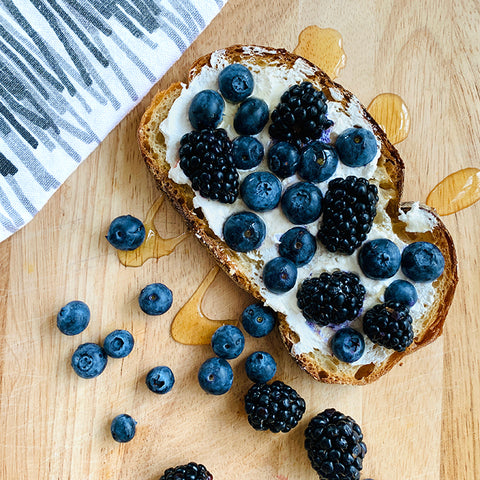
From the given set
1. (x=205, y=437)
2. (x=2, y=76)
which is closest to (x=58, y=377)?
(x=205, y=437)

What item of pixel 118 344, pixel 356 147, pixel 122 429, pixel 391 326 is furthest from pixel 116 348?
pixel 356 147

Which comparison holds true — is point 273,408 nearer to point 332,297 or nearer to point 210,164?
point 332,297

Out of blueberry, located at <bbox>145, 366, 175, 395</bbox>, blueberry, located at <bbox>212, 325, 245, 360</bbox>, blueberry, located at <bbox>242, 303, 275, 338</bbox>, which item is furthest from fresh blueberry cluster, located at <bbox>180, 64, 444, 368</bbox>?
blueberry, located at <bbox>145, 366, 175, 395</bbox>

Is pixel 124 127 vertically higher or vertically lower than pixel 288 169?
higher

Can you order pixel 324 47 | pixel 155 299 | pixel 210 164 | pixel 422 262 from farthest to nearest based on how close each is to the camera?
pixel 324 47
pixel 155 299
pixel 422 262
pixel 210 164

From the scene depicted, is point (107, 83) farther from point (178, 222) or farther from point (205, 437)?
point (205, 437)

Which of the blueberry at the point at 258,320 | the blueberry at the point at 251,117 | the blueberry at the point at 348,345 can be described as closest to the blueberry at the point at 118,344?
the blueberry at the point at 258,320
